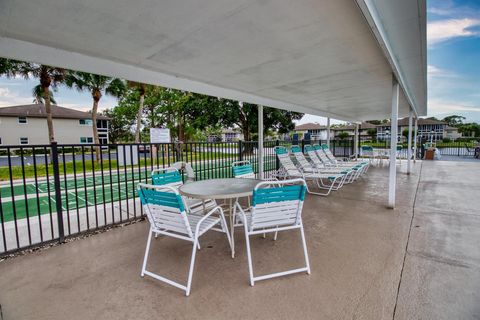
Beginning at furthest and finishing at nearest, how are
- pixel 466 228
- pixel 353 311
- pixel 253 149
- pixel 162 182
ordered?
pixel 253 149, pixel 466 228, pixel 162 182, pixel 353 311

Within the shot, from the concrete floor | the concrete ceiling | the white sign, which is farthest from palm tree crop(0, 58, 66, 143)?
the concrete floor

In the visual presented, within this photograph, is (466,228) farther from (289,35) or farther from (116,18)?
(116,18)

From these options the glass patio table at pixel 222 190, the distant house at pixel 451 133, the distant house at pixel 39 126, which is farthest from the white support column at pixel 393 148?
the distant house at pixel 451 133

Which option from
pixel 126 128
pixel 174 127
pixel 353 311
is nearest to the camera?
pixel 353 311

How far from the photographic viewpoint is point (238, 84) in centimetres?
454

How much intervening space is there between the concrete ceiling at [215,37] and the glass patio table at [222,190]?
1.62 metres

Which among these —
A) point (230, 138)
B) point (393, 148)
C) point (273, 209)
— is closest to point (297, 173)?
point (393, 148)

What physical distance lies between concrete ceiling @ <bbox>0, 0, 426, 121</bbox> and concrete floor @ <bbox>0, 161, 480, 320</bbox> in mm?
2272

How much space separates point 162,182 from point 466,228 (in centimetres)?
439

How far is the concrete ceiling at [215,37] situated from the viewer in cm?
194

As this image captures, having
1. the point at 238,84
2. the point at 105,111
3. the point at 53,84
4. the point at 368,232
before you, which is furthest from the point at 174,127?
the point at 368,232

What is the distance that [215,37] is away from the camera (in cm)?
250

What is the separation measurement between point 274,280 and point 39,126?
33020 mm

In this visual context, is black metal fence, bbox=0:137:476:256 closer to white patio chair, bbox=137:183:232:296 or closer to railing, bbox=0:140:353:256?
railing, bbox=0:140:353:256
